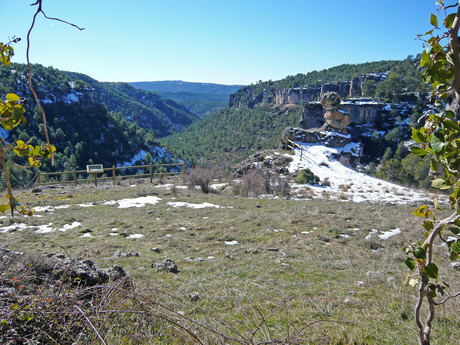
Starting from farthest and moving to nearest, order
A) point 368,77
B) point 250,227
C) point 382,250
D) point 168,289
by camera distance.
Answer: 1. point 368,77
2. point 250,227
3. point 382,250
4. point 168,289

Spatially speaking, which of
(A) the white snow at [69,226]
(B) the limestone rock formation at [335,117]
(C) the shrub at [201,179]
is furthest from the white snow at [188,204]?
(B) the limestone rock formation at [335,117]

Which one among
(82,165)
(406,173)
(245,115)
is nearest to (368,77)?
(245,115)

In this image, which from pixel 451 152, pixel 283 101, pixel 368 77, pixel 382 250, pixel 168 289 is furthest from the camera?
pixel 283 101

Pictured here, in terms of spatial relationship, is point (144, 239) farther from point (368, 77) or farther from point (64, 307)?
point (368, 77)

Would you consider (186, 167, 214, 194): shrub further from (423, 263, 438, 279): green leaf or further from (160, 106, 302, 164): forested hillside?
(160, 106, 302, 164): forested hillside

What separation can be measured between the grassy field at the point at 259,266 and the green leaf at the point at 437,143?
1.17 meters

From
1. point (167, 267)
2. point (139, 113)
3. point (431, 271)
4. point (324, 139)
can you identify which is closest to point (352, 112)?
point (324, 139)

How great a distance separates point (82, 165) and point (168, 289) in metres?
55.9

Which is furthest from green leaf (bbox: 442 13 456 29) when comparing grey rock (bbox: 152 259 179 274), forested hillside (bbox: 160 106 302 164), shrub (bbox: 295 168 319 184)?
forested hillside (bbox: 160 106 302 164)

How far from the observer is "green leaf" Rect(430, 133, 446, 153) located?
786 mm

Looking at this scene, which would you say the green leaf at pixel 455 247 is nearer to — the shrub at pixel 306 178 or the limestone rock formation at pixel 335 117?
the shrub at pixel 306 178

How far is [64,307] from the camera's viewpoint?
1612mm

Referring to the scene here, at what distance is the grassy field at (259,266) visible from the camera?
2.08 meters

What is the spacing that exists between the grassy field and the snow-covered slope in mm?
3720
